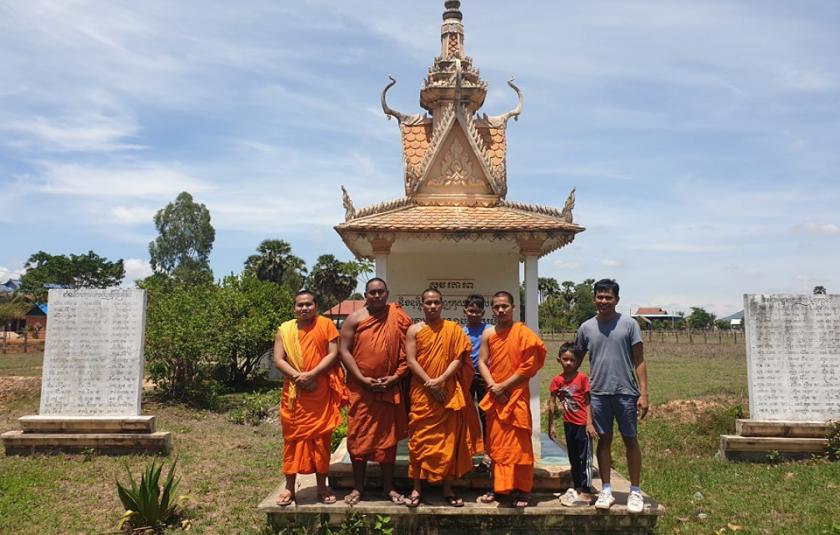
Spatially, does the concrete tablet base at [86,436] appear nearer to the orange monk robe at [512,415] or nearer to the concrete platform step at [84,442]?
the concrete platform step at [84,442]

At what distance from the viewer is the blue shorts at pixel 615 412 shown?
5.15 meters

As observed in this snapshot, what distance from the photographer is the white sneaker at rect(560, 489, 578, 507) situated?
5426 mm

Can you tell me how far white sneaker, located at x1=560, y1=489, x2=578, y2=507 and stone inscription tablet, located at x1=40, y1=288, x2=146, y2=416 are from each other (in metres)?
6.80

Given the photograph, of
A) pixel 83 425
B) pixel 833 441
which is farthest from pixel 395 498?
pixel 833 441

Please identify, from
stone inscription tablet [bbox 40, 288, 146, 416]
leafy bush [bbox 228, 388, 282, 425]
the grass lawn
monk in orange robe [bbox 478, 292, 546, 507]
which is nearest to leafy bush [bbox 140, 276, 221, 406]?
leafy bush [bbox 228, 388, 282, 425]

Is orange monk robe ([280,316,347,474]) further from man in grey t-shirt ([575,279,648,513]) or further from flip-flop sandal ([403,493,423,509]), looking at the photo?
man in grey t-shirt ([575,279,648,513])

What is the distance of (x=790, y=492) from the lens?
7051 mm

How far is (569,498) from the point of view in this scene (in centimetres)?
548

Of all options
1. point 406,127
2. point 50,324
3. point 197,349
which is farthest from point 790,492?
point 197,349

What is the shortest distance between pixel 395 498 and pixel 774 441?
20.2 ft

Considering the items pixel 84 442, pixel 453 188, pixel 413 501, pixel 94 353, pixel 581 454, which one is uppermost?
pixel 453 188

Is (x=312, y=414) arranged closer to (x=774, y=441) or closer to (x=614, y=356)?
(x=614, y=356)

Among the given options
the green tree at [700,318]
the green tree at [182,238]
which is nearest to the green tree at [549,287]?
the green tree at [700,318]

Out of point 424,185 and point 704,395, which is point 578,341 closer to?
point 424,185
